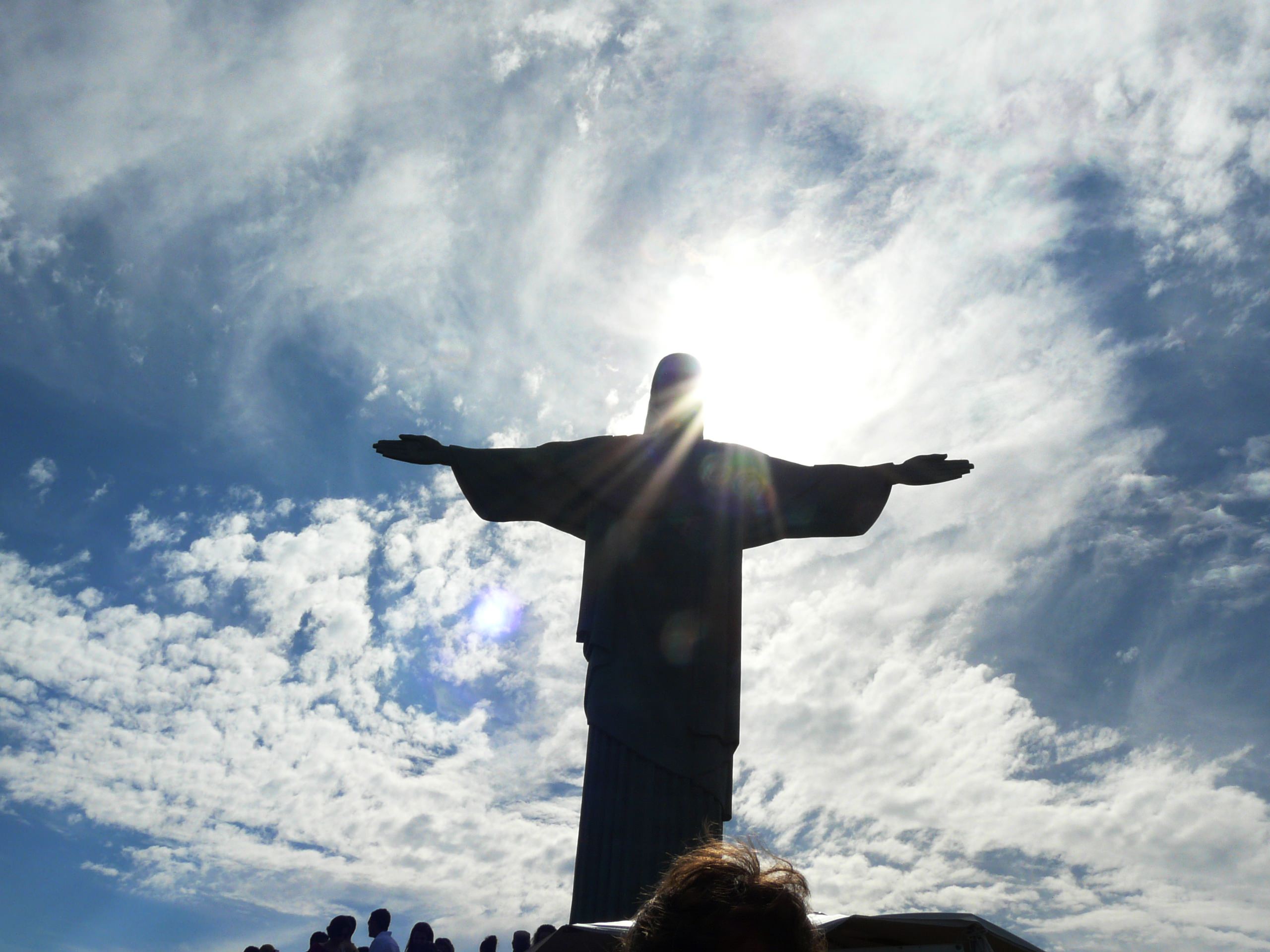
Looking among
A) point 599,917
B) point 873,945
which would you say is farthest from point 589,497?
point 873,945

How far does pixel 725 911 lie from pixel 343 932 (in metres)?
6.85

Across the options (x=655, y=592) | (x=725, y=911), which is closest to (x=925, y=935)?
(x=655, y=592)

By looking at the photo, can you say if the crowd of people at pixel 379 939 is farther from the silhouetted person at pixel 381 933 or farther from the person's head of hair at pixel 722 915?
the person's head of hair at pixel 722 915

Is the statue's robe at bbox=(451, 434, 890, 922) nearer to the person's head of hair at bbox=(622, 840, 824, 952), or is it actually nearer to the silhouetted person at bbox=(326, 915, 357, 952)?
the silhouetted person at bbox=(326, 915, 357, 952)

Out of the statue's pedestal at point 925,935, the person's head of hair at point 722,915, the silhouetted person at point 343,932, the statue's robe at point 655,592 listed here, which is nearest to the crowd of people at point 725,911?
the person's head of hair at point 722,915

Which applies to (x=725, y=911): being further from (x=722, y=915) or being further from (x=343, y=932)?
(x=343, y=932)

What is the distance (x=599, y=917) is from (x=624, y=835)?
1.91 feet

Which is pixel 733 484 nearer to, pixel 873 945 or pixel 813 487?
pixel 813 487

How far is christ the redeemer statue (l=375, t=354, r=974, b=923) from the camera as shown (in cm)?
697

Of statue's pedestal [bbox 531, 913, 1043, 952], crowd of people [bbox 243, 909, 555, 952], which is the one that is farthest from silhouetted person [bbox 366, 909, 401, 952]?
statue's pedestal [bbox 531, 913, 1043, 952]

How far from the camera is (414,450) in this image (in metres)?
8.62

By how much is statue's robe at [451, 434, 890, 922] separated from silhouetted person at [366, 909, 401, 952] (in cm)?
180

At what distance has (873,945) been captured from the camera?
505 centimetres

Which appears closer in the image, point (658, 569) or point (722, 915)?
point (722, 915)
